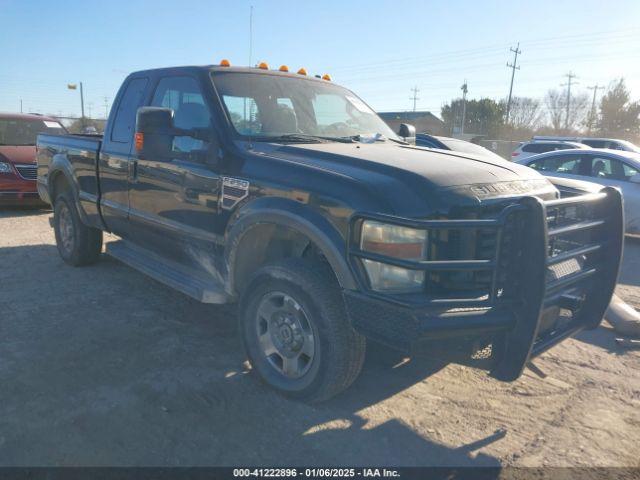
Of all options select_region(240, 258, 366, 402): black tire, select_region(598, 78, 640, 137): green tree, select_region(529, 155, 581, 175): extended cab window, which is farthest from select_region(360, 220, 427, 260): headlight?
select_region(598, 78, 640, 137): green tree

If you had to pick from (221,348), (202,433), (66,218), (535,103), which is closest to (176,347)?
(221,348)

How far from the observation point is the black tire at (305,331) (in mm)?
2955

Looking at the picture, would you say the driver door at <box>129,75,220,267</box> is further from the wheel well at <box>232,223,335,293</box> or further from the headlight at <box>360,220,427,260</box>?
the headlight at <box>360,220,427,260</box>

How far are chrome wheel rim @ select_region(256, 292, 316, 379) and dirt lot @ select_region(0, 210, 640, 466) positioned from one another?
214 mm

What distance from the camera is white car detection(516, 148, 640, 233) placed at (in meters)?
8.53

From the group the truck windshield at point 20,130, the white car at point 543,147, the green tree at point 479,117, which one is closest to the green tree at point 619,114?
the green tree at point 479,117

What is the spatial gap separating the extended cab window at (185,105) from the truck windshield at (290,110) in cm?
18

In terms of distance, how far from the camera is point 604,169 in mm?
9086

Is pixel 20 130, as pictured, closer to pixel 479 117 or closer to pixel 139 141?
pixel 139 141

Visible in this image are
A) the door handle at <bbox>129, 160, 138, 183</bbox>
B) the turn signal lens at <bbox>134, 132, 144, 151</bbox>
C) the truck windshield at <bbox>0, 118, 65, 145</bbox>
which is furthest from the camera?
the truck windshield at <bbox>0, 118, 65, 145</bbox>

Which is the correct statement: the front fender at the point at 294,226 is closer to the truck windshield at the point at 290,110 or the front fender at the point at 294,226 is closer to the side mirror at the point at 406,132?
the truck windshield at the point at 290,110

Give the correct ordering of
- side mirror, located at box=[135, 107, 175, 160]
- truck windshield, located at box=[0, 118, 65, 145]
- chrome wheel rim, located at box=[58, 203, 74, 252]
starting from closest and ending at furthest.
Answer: side mirror, located at box=[135, 107, 175, 160], chrome wheel rim, located at box=[58, 203, 74, 252], truck windshield, located at box=[0, 118, 65, 145]

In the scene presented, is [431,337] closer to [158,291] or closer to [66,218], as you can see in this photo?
[158,291]

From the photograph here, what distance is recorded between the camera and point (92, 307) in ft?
15.9
